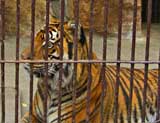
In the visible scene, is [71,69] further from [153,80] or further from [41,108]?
[153,80]

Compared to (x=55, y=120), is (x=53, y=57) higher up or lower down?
higher up

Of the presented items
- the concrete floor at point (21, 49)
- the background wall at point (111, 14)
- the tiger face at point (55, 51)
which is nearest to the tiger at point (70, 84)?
the tiger face at point (55, 51)

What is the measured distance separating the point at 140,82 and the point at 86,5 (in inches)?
137

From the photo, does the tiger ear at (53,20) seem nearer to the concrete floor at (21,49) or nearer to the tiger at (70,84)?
the tiger at (70,84)

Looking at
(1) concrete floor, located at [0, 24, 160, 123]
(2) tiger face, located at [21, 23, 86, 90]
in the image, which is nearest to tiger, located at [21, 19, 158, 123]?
(2) tiger face, located at [21, 23, 86, 90]

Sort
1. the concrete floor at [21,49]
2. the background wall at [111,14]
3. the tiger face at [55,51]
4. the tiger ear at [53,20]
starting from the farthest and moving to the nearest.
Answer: the background wall at [111,14]
the concrete floor at [21,49]
the tiger ear at [53,20]
the tiger face at [55,51]

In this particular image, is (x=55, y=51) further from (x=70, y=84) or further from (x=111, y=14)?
(x=111, y=14)

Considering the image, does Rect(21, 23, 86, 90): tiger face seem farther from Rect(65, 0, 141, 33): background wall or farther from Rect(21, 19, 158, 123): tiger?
Rect(65, 0, 141, 33): background wall

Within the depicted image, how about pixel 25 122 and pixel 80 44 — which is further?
pixel 25 122

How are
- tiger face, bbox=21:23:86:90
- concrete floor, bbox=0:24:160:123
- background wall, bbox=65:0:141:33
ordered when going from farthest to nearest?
1. background wall, bbox=65:0:141:33
2. concrete floor, bbox=0:24:160:123
3. tiger face, bbox=21:23:86:90

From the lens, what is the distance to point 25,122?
4.30 m

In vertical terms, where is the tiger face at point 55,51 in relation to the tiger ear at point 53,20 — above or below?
below

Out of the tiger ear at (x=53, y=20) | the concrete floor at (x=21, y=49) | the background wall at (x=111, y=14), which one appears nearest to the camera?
the tiger ear at (x=53, y=20)

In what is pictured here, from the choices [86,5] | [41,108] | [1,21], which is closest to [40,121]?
[41,108]
